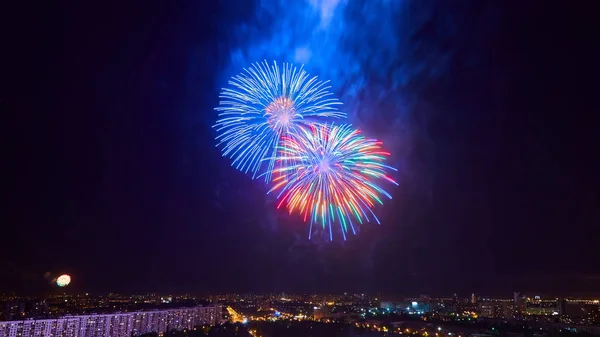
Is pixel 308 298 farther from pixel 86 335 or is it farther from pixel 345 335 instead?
pixel 86 335

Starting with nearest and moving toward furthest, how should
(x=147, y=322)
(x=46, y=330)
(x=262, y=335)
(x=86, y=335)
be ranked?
(x=46, y=330), (x=86, y=335), (x=262, y=335), (x=147, y=322)

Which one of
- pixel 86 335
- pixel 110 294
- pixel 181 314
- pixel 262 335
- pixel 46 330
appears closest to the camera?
pixel 46 330

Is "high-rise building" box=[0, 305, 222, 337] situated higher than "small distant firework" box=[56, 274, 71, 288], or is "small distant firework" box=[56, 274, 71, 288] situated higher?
"small distant firework" box=[56, 274, 71, 288]

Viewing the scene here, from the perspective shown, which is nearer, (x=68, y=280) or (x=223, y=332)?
(x=68, y=280)

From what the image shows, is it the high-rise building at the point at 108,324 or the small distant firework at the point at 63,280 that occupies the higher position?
the small distant firework at the point at 63,280

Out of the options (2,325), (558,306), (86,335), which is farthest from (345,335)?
(558,306)

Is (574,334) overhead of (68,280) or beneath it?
beneath
